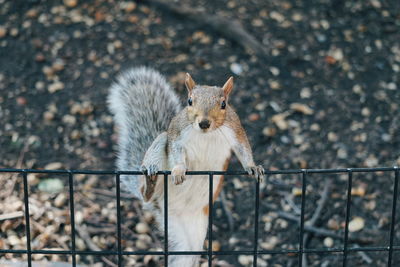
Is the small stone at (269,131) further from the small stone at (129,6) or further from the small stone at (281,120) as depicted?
the small stone at (129,6)

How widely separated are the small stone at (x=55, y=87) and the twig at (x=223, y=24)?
67cm

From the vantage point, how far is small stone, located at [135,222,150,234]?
222cm

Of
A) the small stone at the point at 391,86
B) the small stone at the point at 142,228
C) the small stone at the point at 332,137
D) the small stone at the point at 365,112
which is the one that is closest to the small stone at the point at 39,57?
the small stone at the point at 142,228

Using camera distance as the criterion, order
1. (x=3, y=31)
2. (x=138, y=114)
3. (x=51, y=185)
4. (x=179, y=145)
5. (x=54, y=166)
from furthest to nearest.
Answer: (x=3, y=31) < (x=54, y=166) < (x=51, y=185) < (x=138, y=114) < (x=179, y=145)

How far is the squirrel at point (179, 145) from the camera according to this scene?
1375 millimetres

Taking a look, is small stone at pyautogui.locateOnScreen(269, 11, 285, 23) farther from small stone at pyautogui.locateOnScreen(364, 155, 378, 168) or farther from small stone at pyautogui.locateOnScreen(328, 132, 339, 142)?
small stone at pyautogui.locateOnScreen(364, 155, 378, 168)

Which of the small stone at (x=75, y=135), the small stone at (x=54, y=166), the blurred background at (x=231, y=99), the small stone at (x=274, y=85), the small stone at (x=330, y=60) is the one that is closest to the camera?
the blurred background at (x=231, y=99)

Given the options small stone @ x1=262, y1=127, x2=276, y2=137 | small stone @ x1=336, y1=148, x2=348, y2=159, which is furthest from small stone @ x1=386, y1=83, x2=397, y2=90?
small stone @ x1=262, y1=127, x2=276, y2=137

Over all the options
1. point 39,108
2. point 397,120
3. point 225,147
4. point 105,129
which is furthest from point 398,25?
point 225,147

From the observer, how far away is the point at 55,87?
9.31 ft

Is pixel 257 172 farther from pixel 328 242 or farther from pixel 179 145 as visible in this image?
pixel 328 242

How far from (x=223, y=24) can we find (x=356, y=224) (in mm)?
1221

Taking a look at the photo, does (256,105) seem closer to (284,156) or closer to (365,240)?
(284,156)

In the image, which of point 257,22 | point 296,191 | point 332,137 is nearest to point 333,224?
point 296,191
